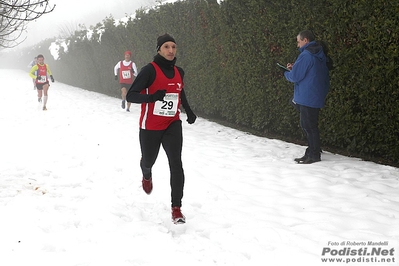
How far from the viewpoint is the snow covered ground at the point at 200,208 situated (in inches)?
135

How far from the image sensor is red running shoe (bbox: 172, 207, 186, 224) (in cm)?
412

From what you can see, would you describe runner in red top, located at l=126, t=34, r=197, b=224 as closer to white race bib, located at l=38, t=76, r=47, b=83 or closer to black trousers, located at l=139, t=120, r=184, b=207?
black trousers, located at l=139, t=120, r=184, b=207

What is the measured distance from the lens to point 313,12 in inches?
275

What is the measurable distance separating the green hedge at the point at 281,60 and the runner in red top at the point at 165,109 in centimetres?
347

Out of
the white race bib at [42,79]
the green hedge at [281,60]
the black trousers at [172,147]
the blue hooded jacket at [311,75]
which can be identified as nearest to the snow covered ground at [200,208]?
the black trousers at [172,147]

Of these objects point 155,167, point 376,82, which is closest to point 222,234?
point 155,167

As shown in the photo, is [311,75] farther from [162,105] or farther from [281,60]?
[162,105]

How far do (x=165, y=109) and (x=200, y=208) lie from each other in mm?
1410

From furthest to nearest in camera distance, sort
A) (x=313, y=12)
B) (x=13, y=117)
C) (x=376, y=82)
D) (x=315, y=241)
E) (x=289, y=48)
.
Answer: (x=13, y=117), (x=289, y=48), (x=313, y=12), (x=376, y=82), (x=315, y=241)

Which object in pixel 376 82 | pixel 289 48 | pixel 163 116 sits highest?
pixel 289 48

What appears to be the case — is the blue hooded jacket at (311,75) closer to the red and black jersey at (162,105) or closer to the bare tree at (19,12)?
the red and black jersey at (162,105)

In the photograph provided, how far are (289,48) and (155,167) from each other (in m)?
3.81

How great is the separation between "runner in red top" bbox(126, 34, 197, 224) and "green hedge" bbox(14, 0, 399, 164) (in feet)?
11.4

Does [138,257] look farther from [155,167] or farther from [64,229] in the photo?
[155,167]
